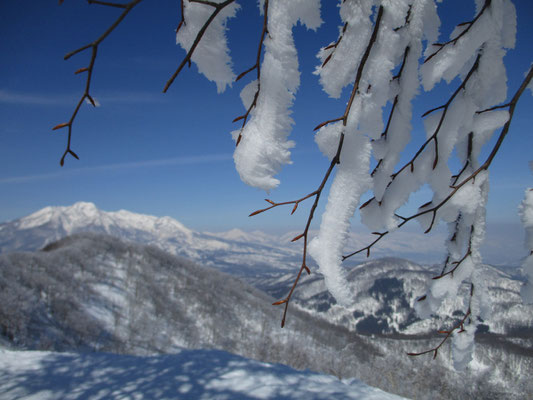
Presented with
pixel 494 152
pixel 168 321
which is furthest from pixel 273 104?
pixel 168 321

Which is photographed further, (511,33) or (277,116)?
(511,33)

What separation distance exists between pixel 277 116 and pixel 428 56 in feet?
1.99

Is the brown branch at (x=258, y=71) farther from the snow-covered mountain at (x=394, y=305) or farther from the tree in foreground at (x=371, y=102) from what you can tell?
the snow-covered mountain at (x=394, y=305)

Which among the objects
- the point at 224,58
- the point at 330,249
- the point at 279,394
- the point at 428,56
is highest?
the point at 428,56

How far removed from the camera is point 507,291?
7681cm

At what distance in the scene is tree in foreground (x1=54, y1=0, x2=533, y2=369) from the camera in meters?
0.67

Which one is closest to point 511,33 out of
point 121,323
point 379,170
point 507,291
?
point 379,170

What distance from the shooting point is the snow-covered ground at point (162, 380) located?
3.48m

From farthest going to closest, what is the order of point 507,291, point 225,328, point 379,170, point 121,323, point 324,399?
point 507,291
point 225,328
point 121,323
point 324,399
point 379,170

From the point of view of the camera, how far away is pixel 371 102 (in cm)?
72

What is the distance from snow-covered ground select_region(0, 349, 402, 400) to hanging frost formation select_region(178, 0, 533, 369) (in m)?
3.31

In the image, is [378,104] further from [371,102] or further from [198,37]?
[198,37]

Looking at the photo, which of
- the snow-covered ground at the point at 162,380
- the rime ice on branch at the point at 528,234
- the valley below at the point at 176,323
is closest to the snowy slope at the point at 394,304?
the valley below at the point at 176,323

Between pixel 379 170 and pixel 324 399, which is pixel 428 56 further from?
pixel 324 399
